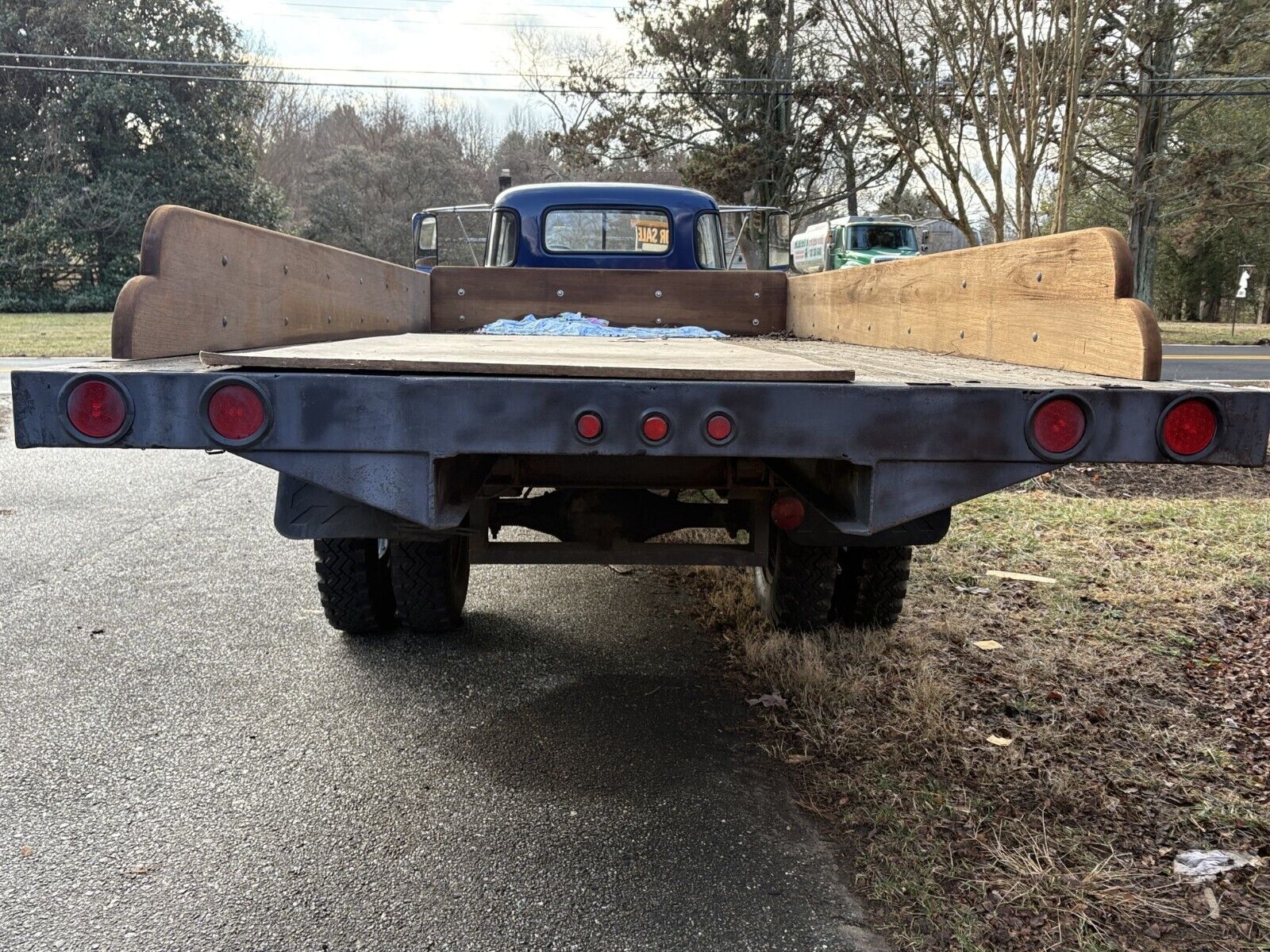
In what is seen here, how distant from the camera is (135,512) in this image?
20.3 feet

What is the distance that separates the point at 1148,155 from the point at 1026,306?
21.0m

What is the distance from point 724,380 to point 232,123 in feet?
94.7

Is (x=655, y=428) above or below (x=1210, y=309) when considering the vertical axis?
below

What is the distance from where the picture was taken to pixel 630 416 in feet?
6.67

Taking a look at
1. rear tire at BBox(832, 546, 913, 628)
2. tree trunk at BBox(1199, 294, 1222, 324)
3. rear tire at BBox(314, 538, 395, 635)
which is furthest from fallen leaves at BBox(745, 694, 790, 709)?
tree trunk at BBox(1199, 294, 1222, 324)

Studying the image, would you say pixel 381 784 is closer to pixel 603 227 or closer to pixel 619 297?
pixel 619 297

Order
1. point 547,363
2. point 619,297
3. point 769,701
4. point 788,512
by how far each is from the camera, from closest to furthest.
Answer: point 547,363, point 788,512, point 769,701, point 619,297

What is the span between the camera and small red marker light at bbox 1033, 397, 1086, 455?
2041 mm

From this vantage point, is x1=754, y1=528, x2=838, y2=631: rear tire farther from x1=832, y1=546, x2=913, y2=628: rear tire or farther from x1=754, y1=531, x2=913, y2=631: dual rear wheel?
x1=832, y1=546, x2=913, y2=628: rear tire

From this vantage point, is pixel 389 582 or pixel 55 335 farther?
pixel 55 335

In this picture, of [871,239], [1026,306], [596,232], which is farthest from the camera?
[871,239]

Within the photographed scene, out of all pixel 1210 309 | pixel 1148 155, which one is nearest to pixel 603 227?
pixel 1148 155

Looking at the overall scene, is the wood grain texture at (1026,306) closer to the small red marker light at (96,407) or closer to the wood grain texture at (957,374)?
the wood grain texture at (957,374)

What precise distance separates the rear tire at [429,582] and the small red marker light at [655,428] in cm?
151
